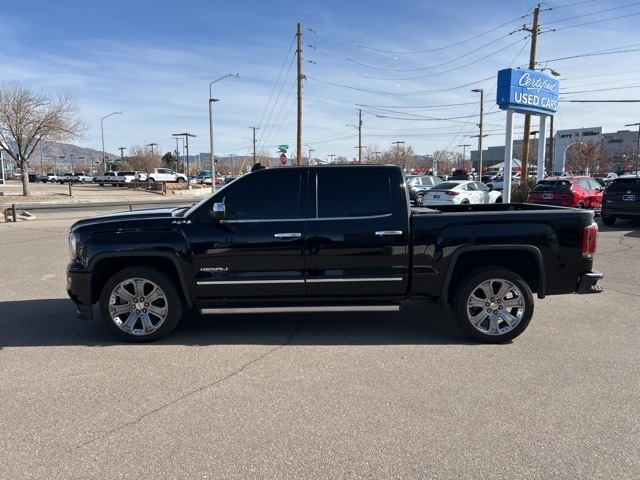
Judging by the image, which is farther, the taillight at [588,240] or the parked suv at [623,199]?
the parked suv at [623,199]

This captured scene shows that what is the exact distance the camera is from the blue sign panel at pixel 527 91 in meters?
18.5

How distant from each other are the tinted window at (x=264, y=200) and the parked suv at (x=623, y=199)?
13732 millimetres

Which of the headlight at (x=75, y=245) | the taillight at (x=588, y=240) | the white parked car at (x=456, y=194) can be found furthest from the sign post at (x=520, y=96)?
the headlight at (x=75, y=245)

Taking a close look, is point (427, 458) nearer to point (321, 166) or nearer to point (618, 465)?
point (618, 465)

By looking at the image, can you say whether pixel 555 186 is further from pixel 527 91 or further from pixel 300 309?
pixel 300 309

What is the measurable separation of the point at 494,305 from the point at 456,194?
17.2 metres

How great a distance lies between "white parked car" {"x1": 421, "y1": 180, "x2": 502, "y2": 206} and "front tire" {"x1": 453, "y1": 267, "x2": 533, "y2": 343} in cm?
1652

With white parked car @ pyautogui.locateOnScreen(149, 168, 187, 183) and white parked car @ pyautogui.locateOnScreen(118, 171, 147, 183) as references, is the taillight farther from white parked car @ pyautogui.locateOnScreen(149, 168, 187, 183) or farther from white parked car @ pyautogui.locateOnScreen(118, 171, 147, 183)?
white parked car @ pyautogui.locateOnScreen(118, 171, 147, 183)

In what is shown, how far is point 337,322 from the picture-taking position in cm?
583

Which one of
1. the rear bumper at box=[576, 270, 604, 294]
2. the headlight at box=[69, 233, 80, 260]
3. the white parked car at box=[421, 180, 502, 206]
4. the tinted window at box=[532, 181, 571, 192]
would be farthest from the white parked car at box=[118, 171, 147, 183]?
the rear bumper at box=[576, 270, 604, 294]

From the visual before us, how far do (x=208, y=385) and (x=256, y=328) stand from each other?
5.06 feet

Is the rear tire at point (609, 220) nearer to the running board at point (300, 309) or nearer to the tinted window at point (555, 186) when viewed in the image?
the tinted window at point (555, 186)

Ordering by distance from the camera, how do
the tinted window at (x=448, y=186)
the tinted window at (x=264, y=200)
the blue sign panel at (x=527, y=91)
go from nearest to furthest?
the tinted window at (x=264, y=200) < the blue sign panel at (x=527, y=91) < the tinted window at (x=448, y=186)

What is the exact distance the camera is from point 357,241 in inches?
198
